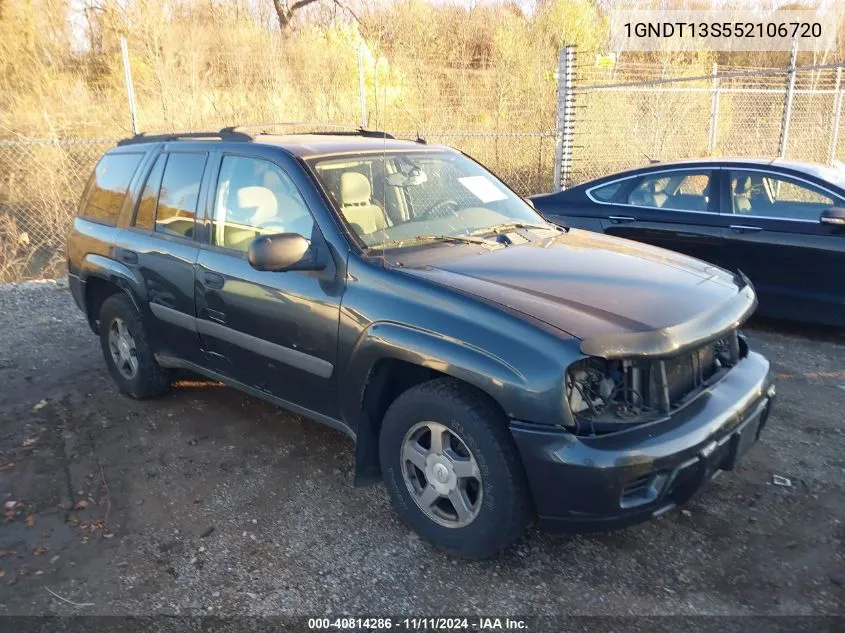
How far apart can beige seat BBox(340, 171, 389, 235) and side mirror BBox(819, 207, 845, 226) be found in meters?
3.87

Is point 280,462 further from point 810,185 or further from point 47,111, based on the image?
point 47,111

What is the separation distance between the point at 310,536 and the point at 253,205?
178 centimetres

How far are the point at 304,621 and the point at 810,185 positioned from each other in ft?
17.3

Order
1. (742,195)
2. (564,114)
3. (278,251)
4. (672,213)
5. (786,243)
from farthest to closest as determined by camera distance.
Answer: (564,114)
(672,213)
(742,195)
(786,243)
(278,251)

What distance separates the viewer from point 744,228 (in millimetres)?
5910

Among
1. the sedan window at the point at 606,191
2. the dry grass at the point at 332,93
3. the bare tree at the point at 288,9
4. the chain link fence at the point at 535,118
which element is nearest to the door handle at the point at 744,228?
the sedan window at the point at 606,191

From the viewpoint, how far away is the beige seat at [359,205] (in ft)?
11.2

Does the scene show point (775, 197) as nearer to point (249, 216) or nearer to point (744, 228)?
point (744, 228)

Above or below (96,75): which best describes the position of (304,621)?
below

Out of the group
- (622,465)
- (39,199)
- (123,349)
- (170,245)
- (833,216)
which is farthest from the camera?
(39,199)

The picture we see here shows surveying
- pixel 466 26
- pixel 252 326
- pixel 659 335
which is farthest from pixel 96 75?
pixel 659 335

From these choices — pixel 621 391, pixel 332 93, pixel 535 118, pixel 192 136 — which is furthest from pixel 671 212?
pixel 332 93

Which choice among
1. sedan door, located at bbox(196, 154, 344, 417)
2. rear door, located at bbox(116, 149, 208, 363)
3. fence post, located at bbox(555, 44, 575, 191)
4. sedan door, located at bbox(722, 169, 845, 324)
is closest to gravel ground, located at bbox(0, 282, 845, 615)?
sedan door, located at bbox(196, 154, 344, 417)

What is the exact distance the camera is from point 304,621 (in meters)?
2.70
